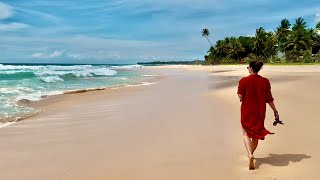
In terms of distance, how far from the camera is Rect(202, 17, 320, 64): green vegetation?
65688 mm

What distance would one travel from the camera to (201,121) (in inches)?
343

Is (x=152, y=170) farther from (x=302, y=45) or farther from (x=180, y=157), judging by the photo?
(x=302, y=45)

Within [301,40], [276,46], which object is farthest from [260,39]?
[301,40]

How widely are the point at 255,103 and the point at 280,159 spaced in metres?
1.00

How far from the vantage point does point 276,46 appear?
270ft

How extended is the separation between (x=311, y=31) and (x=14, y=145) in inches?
2877

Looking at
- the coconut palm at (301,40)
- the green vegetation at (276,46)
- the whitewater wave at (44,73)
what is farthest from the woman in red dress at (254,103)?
the coconut palm at (301,40)

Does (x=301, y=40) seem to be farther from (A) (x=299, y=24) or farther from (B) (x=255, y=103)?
(B) (x=255, y=103)

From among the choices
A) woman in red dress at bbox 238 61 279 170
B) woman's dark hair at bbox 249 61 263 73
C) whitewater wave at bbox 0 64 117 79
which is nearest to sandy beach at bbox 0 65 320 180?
woman in red dress at bbox 238 61 279 170

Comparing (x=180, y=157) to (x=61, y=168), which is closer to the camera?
(x=61, y=168)

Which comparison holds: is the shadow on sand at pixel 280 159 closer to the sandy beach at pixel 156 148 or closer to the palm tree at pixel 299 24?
the sandy beach at pixel 156 148

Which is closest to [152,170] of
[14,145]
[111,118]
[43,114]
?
[14,145]

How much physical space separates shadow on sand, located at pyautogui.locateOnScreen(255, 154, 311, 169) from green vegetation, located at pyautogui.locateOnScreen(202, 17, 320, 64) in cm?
5790

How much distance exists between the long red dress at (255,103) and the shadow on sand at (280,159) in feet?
1.38
